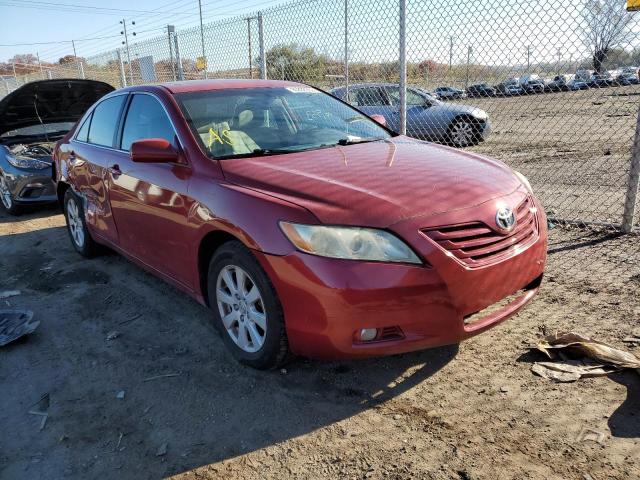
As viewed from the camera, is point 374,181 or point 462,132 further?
point 462,132

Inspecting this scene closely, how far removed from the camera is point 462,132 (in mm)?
10148

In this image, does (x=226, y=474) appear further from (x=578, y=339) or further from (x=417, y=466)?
(x=578, y=339)

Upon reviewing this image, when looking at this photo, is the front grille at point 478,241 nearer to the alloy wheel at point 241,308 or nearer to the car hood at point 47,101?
the alloy wheel at point 241,308

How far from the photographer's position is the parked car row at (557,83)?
534cm

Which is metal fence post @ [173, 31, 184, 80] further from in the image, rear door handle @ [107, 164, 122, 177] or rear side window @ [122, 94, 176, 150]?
rear door handle @ [107, 164, 122, 177]

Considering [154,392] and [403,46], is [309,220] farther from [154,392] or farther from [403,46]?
[403,46]

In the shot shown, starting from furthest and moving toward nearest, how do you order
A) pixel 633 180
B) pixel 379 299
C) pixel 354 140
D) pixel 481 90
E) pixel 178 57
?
pixel 178 57 → pixel 481 90 → pixel 633 180 → pixel 354 140 → pixel 379 299

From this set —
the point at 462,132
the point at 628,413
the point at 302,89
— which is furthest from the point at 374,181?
the point at 462,132

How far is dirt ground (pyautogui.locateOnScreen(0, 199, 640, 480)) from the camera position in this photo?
2.25 meters

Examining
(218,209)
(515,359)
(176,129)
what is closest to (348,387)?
(515,359)

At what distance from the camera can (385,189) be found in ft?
8.82

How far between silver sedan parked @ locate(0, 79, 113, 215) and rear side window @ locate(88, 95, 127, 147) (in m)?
2.39

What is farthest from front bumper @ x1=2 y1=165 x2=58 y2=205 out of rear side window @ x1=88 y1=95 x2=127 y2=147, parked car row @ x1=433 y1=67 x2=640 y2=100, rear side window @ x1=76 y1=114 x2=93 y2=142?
parked car row @ x1=433 y1=67 x2=640 y2=100

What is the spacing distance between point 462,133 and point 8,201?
8.00 meters
